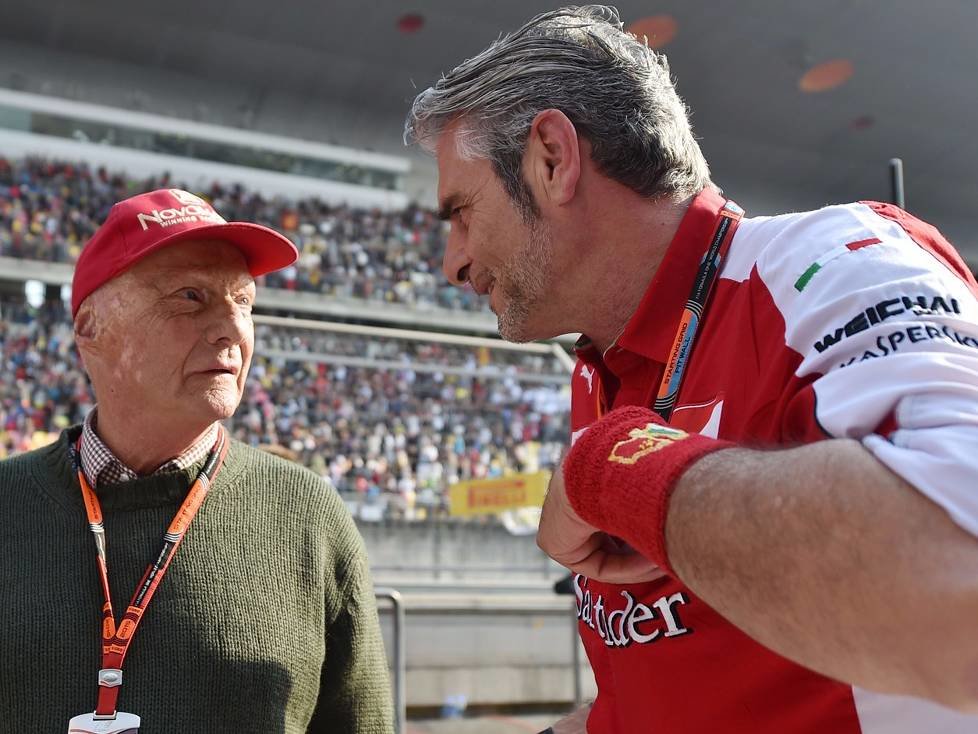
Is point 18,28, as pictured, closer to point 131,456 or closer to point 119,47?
point 119,47

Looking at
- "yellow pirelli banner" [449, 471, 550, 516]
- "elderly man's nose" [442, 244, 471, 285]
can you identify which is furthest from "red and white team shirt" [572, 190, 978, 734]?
"yellow pirelli banner" [449, 471, 550, 516]

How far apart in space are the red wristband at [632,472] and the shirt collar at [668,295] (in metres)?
0.44

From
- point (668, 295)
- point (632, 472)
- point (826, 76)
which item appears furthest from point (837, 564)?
point (826, 76)

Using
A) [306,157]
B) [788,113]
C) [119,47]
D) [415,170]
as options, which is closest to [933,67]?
[788,113]

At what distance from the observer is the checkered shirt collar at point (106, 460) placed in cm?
204

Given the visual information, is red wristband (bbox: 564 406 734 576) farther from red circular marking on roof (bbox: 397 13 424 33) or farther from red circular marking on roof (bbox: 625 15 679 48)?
red circular marking on roof (bbox: 397 13 424 33)

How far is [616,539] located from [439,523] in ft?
32.9

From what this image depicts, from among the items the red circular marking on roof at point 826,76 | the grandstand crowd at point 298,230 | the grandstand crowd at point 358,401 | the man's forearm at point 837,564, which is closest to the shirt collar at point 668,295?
the man's forearm at point 837,564

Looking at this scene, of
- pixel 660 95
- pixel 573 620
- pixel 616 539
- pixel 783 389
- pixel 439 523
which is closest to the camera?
pixel 783 389

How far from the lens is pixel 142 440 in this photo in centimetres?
207

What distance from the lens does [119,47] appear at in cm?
2303

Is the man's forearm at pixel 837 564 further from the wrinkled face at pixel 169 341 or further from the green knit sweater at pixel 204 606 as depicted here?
the wrinkled face at pixel 169 341

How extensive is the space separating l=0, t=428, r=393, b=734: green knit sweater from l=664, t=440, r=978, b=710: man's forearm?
1291mm

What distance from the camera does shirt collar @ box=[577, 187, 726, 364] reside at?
4.73 ft
